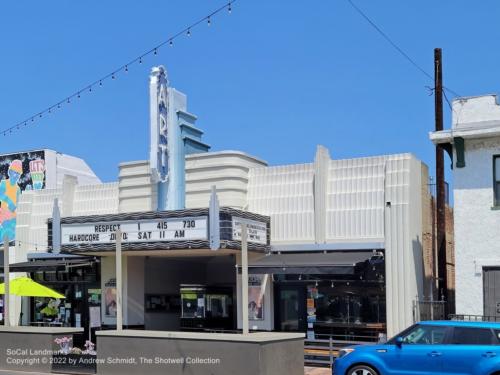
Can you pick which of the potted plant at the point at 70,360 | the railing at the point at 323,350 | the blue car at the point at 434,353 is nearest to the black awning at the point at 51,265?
the potted plant at the point at 70,360

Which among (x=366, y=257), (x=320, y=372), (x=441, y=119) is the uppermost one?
(x=441, y=119)

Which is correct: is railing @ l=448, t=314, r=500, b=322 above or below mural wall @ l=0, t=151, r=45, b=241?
below

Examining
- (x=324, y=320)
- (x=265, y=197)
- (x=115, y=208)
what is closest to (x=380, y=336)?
(x=324, y=320)

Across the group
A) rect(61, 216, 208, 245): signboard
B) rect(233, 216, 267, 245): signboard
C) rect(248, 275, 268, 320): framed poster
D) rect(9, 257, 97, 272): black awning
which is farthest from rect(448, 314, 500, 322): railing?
rect(9, 257, 97, 272): black awning

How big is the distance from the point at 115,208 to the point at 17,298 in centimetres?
532

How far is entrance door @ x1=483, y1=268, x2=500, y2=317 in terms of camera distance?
17266 millimetres

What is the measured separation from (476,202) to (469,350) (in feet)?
20.5

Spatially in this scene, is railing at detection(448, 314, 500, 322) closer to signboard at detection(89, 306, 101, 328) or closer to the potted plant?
the potted plant

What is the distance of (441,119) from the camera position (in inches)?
828

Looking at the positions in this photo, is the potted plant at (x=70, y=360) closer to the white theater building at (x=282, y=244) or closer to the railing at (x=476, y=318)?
the white theater building at (x=282, y=244)

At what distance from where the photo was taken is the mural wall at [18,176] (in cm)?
2753

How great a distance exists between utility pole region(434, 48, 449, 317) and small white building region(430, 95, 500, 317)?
6.59 ft

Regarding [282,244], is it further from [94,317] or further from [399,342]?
[399,342]

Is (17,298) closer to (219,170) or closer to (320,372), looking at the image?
(219,170)
